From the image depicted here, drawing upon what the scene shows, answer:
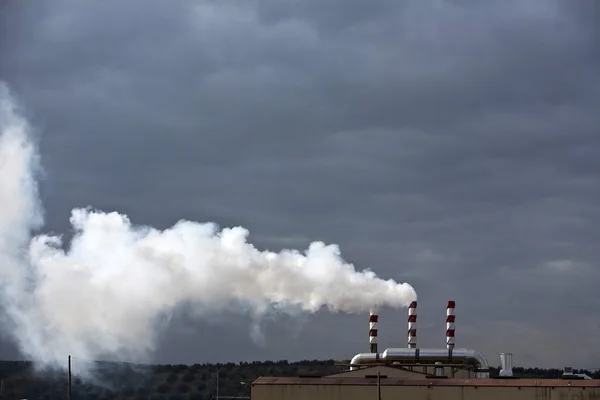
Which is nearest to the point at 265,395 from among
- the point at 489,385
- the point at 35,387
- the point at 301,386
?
the point at 301,386

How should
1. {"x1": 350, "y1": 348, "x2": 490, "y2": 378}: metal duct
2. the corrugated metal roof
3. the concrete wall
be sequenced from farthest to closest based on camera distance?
{"x1": 350, "y1": 348, "x2": 490, "y2": 378}: metal duct < the corrugated metal roof < the concrete wall

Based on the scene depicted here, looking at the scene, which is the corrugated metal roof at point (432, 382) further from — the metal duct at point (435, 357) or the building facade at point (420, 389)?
the metal duct at point (435, 357)

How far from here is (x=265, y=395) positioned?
9481 centimetres

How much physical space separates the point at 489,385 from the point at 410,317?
38251mm

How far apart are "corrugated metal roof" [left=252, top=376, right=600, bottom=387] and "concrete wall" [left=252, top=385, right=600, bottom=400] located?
471 millimetres

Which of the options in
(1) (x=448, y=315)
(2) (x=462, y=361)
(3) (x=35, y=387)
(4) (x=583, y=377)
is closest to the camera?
(4) (x=583, y=377)

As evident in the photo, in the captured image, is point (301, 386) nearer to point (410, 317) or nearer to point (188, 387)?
point (410, 317)

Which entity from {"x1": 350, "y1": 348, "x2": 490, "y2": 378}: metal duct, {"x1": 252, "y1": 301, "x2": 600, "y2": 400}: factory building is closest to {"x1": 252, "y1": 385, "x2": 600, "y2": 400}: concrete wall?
{"x1": 252, "y1": 301, "x2": 600, "y2": 400}: factory building

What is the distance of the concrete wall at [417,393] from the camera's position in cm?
8844

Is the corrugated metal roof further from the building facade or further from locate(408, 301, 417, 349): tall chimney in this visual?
locate(408, 301, 417, 349): tall chimney

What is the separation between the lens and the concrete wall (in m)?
88.4

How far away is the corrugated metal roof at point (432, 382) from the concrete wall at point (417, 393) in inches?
18.6

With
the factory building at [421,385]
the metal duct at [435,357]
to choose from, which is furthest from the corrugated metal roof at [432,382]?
the metal duct at [435,357]

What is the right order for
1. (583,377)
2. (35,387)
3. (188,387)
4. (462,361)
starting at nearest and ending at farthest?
(583,377) → (462,361) → (35,387) → (188,387)
